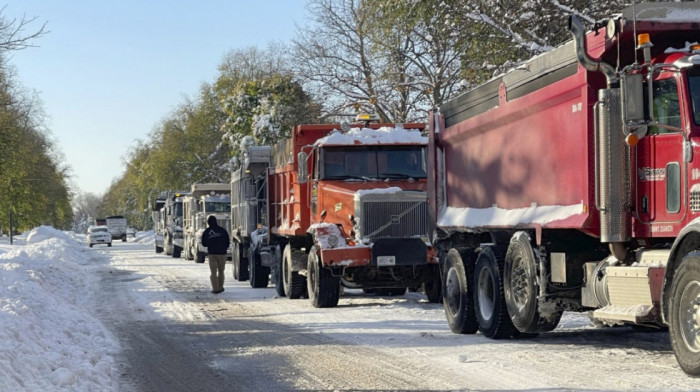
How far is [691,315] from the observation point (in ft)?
28.1

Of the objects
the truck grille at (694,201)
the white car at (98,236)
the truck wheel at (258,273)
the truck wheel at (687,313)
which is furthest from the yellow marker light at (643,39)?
the white car at (98,236)

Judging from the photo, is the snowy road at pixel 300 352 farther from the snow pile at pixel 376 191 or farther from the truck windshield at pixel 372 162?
the truck windshield at pixel 372 162

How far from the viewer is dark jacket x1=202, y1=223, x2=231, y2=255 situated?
22.9 metres

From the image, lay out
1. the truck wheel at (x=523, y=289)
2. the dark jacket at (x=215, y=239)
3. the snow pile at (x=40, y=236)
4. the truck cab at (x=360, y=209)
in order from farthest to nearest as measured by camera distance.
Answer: the snow pile at (x=40, y=236)
the dark jacket at (x=215, y=239)
the truck cab at (x=360, y=209)
the truck wheel at (x=523, y=289)

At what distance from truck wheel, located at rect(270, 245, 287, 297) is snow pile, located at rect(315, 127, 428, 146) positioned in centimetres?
397

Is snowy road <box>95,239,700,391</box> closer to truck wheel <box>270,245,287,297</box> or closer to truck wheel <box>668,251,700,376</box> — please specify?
truck wheel <box>668,251,700,376</box>

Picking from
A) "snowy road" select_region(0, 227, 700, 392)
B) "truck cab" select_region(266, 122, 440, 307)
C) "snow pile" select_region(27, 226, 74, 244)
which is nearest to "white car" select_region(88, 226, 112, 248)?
"snow pile" select_region(27, 226, 74, 244)

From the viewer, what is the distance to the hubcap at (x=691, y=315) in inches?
331

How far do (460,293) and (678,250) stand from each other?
4.83m

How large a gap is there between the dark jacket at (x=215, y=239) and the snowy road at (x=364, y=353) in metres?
4.48

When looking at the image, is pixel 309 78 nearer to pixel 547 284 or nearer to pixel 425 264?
pixel 425 264

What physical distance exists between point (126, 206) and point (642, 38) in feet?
454

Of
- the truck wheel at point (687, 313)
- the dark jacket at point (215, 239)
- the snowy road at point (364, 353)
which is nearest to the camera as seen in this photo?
the truck wheel at point (687, 313)

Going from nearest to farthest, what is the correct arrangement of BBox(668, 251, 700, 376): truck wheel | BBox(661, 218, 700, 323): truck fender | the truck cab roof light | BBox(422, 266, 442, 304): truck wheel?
1. BBox(668, 251, 700, 376): truck wheel
2. BBox(661, 218, 700, 323): truck fender
3. the truck cab roof light
4. BBox(422, 266, 442, 304): truck wheel
